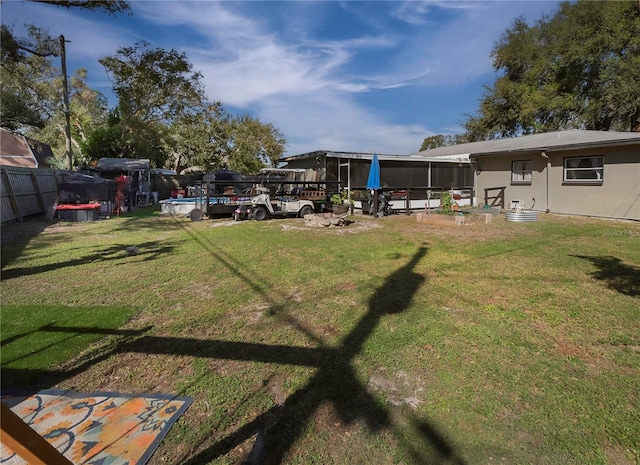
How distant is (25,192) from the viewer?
12289mm

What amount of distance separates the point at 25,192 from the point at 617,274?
1688 cm

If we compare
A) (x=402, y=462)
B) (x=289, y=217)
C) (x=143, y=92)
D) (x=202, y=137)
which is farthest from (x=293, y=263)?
(x=202, y=137)

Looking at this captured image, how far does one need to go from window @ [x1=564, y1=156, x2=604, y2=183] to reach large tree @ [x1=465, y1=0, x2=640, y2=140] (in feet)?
39.6

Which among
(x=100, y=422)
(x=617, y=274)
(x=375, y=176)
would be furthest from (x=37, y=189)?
(x=617, y=274)

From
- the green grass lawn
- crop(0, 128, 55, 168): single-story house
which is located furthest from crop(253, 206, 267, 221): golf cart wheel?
crop(0, 128, 55, 168): single-story house

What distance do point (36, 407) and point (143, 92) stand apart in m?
26.2

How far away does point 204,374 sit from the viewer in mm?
2768

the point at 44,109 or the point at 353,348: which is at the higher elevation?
the point at 44,109

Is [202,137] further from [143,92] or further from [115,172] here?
[115,172]

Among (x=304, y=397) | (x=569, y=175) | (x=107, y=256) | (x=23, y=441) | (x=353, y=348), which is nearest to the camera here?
(x=23, y=441)

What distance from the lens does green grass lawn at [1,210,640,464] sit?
2115 mm

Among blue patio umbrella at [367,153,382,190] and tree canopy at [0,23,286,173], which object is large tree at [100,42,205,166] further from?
blue patio umbrella at [367,153,382,190]

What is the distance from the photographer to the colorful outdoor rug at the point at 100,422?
196 centimetres

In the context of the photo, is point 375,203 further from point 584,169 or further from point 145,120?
point 145,120
